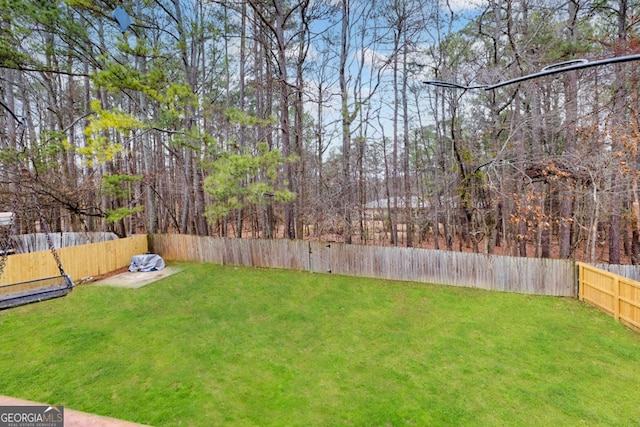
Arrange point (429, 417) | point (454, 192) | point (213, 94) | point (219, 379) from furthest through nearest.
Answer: point (213, 94)
point (454, 192)
point (219, 379)
point (429, 417)

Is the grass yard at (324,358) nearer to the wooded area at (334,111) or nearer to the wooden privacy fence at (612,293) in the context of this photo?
the wooden privacy fence at (612,293)

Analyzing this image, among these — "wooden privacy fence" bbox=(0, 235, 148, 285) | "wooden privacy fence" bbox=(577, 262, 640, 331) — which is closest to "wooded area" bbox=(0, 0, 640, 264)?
"wooden privacy fence" bbox=(0, 235, 148, 285)

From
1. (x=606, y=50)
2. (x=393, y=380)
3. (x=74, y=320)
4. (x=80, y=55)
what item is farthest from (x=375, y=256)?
(x=80, y=55)

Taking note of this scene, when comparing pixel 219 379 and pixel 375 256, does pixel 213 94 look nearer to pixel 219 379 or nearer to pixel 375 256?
pixel 375 256

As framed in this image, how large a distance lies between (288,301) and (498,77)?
7616 millimetres

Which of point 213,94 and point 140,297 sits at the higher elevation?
point 213,94

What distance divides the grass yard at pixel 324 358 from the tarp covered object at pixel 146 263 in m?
1.64

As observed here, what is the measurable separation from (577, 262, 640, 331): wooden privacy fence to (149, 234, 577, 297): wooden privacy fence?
0.24 m

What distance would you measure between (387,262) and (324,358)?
3799 millimetres

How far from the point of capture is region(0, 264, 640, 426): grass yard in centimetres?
329

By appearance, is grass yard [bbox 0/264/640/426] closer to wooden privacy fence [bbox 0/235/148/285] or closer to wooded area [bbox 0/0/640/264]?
wooden privacy fence [bbox 0/235/148/285]

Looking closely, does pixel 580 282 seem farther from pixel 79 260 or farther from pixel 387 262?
pixel 79 260

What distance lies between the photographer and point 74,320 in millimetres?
5418

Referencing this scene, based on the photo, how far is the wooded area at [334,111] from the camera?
22.1 feet
